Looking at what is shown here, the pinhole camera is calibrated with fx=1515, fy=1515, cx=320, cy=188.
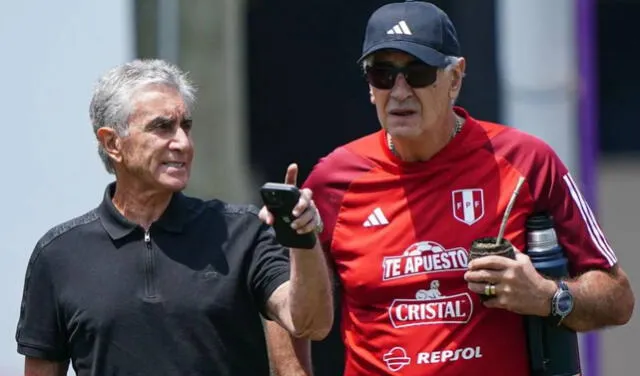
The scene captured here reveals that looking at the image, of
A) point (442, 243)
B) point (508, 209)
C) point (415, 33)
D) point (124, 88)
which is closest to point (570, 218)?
point (508, 209)

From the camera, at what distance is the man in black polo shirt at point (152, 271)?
358 centimetres

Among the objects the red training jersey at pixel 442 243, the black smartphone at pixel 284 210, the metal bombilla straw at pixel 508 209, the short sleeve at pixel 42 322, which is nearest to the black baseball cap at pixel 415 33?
the red training jersey at pixel 442 243

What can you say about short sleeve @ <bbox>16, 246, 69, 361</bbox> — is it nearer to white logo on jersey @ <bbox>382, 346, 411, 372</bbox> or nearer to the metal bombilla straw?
white logo on jersey @ <bbox>382, 346, 411, 372</bbox>

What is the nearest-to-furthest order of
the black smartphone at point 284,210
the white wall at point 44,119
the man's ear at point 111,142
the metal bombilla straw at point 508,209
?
the black smartphone at point 284,210 < the metal bombilla straw at point 508,209 < the man's ear at point 111,142 < the white wall at point 44,119

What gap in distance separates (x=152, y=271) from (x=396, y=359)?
62 cm

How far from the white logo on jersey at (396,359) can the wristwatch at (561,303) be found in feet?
1.18

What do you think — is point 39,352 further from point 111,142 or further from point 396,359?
point 396,359

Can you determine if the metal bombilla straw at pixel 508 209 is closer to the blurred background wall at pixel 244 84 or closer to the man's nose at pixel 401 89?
the man's nose at pixel 401 89

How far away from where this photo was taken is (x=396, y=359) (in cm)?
363

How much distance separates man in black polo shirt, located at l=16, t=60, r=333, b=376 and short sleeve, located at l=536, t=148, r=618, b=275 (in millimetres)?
620

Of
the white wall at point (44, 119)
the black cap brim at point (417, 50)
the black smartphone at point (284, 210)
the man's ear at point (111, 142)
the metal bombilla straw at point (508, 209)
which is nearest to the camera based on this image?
the black smartphone at point (284, 210)

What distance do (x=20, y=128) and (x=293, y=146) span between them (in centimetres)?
121

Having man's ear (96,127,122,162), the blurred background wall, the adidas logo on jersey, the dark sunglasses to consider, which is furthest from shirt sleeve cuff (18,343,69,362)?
the blurred background wall

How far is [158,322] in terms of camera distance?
3580 mm
